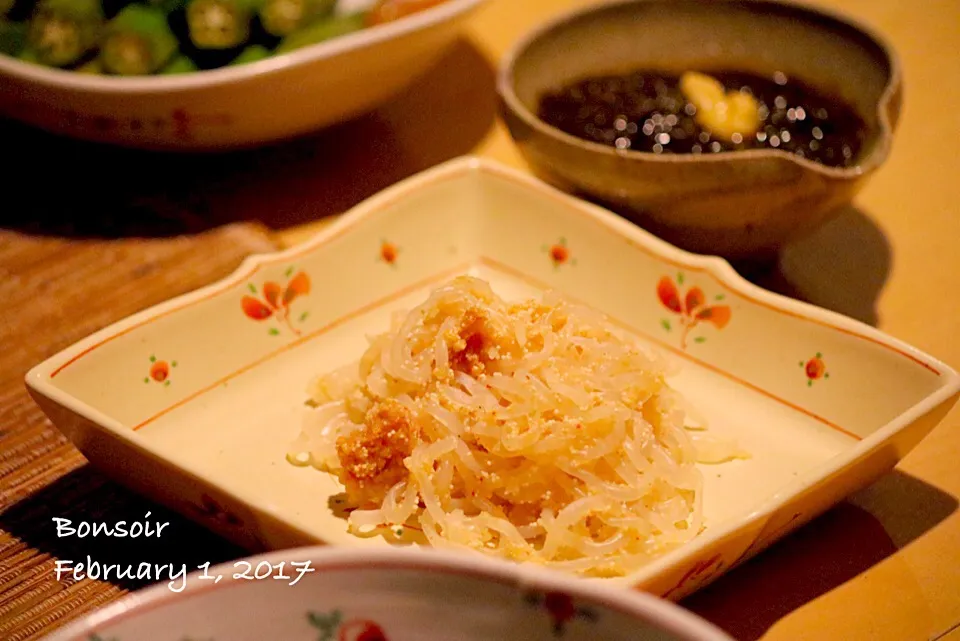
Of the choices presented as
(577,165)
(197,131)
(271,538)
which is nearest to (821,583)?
(271,538)

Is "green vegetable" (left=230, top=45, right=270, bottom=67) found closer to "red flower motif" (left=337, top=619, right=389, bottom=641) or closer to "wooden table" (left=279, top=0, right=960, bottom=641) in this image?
"wooden table" (left=279, top=0, right=960, bottom=641)

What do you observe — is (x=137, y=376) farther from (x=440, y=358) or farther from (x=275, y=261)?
(x=440, y=358)

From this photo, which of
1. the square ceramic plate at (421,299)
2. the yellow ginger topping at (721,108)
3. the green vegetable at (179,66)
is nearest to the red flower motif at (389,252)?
the square ceramic plate at (421,299)

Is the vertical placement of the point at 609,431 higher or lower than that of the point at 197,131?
lower

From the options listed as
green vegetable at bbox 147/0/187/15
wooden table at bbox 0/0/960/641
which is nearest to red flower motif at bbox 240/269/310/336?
wooden table at bbox 0/0/960/641

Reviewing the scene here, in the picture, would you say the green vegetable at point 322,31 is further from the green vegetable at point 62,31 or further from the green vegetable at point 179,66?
the green vegetable at point 62,31

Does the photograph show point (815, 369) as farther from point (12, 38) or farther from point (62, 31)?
point (12, 38)

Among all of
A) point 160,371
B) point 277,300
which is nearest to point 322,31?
point 277,300
